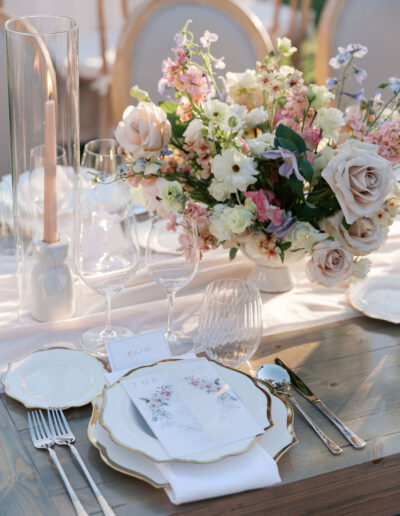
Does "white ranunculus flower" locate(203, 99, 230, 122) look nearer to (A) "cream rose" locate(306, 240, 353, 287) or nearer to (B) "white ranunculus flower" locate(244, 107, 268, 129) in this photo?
(B) "white ranunculus flower" locate(244, 107, 268, 129)

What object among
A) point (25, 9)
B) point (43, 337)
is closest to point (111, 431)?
point (43, 337)

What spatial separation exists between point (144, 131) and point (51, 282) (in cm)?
30

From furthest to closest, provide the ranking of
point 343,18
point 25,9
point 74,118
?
point 25,9 < point 343,18 < point 74,118

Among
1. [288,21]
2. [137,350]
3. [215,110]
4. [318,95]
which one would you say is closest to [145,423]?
[137,350]

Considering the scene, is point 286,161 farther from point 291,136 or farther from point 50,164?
point 50,164

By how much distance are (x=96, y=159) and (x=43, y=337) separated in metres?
0.44

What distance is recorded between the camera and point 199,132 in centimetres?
113

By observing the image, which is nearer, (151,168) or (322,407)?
(322,407)

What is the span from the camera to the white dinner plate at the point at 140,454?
2.75 ft

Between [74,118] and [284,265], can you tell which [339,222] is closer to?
[284,265]

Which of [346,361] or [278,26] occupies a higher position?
[278,26]

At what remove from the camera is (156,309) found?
49.3 inches

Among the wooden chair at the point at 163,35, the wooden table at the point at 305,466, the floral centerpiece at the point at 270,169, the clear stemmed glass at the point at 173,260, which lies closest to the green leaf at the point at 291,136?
the floral centerpiece at the point at 270,169

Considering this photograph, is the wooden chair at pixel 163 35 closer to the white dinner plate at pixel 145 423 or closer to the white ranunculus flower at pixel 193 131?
the white ranunculus flower at pixel 193 131
